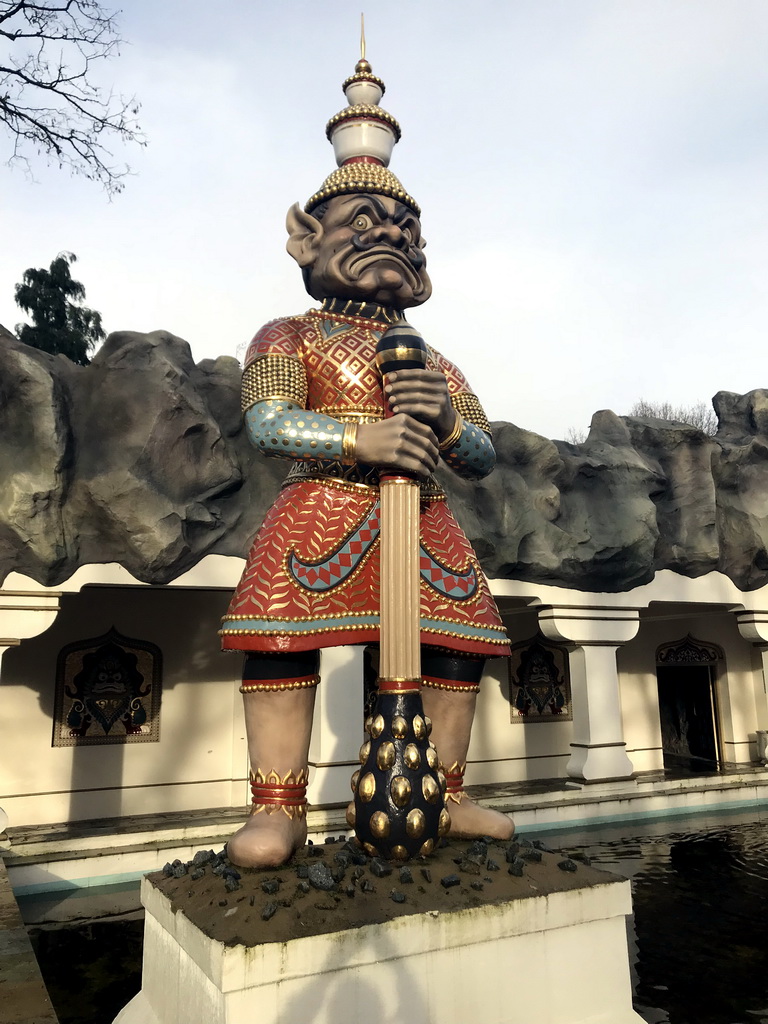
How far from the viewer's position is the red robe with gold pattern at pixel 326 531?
7.81 ft

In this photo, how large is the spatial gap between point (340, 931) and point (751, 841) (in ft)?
16.6

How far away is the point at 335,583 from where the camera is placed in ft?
8.02

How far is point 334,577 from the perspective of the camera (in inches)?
96.3

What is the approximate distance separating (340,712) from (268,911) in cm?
A: 429

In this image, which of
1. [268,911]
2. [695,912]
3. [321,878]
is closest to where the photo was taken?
[268,911]

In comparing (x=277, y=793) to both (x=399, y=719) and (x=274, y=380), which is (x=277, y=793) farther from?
(x=274, y=380)

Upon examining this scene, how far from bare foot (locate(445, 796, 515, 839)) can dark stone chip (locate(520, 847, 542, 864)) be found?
13cm

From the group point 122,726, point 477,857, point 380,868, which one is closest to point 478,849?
point 477,857

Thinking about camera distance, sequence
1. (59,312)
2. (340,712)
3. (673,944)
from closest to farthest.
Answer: (673,944)
(340,712)
(59,312)

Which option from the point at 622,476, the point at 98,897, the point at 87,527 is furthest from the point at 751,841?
the point at 87,527

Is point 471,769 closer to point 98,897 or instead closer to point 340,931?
point 98,897

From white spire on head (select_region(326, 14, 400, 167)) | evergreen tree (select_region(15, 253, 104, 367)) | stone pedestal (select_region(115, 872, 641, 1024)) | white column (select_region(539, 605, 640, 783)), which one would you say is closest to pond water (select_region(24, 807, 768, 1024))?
stone pedestal (select_region(115, 872, 641, 1024))

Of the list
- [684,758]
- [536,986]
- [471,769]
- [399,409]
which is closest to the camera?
[536,986]

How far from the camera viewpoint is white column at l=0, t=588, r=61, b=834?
5.09 meters
